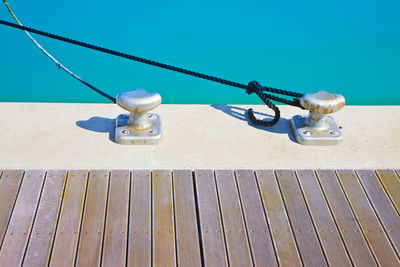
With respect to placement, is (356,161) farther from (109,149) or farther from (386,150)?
(109,149)

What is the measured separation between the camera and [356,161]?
8.68ft

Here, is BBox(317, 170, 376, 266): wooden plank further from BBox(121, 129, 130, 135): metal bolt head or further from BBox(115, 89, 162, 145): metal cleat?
BBox(121, 129, 130, 135): metal bolt head

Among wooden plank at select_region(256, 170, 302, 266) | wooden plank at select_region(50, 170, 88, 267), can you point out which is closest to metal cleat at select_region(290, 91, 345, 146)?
wooden plank at select_region(256, 170, 302, 266)

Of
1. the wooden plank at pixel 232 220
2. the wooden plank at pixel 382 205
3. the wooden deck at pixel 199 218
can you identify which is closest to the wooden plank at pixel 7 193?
the wooden deck at pixel 199 218

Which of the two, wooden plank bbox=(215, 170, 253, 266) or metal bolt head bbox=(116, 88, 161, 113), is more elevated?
metal bolt head bbox=(116, 88, 161, 113)

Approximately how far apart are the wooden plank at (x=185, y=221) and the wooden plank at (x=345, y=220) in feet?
2.04

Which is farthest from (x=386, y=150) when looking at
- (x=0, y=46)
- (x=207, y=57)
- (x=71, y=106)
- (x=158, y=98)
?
(x=0, y=46)

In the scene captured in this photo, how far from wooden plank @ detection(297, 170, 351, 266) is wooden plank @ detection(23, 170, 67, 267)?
43.7 inches

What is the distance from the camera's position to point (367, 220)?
222cm

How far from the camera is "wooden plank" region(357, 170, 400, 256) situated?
216 centimetres

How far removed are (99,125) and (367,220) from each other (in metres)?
1.50

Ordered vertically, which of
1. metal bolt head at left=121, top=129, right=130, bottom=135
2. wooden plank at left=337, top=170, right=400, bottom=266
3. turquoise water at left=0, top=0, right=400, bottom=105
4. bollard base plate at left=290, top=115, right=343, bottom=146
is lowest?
wooden plank at left=337, top=170, right=400, bottom=266

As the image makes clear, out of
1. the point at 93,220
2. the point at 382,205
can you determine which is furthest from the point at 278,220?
the point at 93,220

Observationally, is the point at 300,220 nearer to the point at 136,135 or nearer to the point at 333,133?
the point at 333,133
